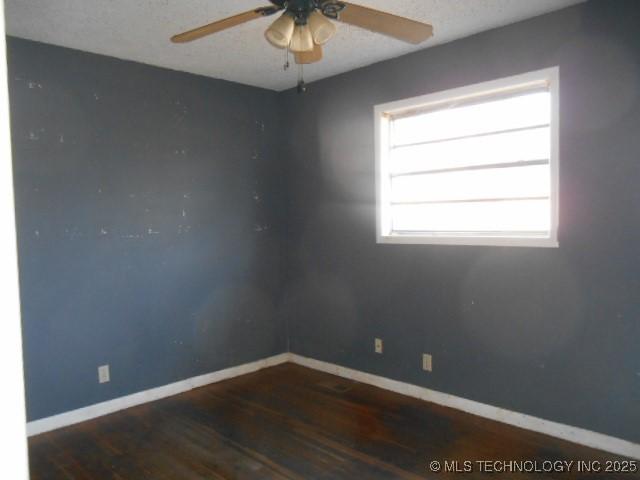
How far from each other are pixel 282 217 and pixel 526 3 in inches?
102

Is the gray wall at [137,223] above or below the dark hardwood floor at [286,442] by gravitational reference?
above

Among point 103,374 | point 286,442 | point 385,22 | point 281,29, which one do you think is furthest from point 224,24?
point 103,374

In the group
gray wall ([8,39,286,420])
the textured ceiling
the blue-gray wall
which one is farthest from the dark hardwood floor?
the textured ceiling

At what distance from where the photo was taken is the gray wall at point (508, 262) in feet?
8.38

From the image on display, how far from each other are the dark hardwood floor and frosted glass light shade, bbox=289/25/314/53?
2091 millimetres

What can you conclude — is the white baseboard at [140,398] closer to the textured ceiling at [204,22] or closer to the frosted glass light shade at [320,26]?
the textured ceiling at [204,22]

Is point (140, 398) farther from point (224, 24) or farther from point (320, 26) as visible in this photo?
point (320, 26)

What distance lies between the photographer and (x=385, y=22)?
1919 mm

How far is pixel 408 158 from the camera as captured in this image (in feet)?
11.6

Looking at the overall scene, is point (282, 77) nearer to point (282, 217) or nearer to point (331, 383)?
point (282, 217)

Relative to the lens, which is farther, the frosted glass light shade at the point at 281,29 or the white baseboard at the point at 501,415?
the white baseboard at the point at 501,415

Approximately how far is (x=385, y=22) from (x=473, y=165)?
154cm

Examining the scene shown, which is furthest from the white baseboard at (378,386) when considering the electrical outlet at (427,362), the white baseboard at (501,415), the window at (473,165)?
the window at (473,165)

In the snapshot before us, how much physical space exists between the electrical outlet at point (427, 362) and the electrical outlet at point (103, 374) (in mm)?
2254
